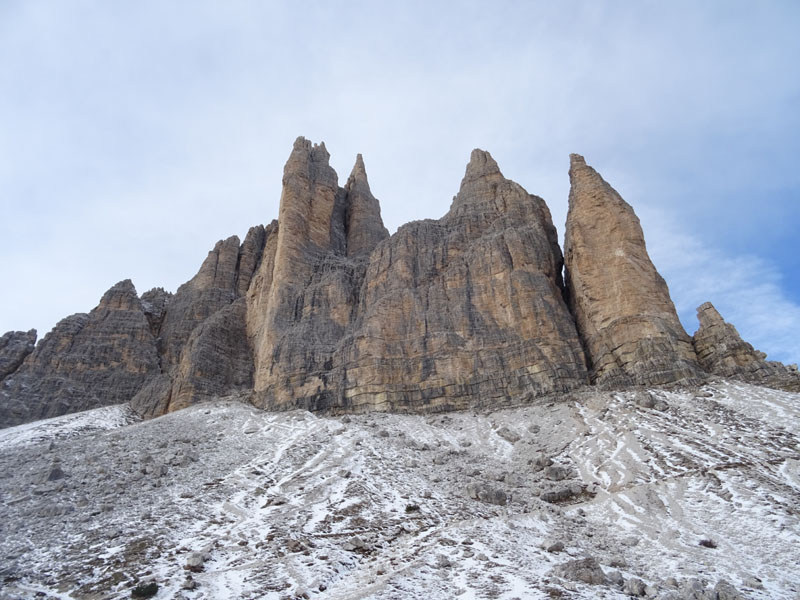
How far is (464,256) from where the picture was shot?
53.0 m

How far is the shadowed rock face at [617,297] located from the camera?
38.5 metres

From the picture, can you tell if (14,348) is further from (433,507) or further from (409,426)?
(433,507)

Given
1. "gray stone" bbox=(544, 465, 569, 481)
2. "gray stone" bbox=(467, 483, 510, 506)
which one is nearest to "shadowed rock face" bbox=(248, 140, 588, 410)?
"gray stone" bbox=(544, 465, 569, 481)

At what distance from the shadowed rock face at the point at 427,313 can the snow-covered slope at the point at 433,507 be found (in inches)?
245

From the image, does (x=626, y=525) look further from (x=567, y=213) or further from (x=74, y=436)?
(x=74, y=436)

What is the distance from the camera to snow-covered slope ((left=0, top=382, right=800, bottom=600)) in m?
14.9

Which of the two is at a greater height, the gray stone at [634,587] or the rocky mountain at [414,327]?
the rocky mountain at [414,327]

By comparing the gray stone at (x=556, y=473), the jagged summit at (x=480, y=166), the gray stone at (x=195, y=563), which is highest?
the jagged summit at (x=480, y=166)

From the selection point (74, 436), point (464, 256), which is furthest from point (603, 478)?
point (74, 436)

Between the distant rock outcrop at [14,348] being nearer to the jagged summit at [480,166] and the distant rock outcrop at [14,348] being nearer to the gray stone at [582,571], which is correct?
the jagged summit at [480,166]

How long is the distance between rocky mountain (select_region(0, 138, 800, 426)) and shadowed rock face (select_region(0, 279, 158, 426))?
185 millimetres

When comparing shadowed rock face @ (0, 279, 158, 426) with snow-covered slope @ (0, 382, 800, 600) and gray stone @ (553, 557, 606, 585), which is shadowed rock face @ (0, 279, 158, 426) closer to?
snow-covered slope @ (0, 382, 800, 600)

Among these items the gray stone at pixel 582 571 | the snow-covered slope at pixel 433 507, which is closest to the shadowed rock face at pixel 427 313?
the snow-covered slope at pixel 433 507

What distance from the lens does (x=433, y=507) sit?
73.6ft
